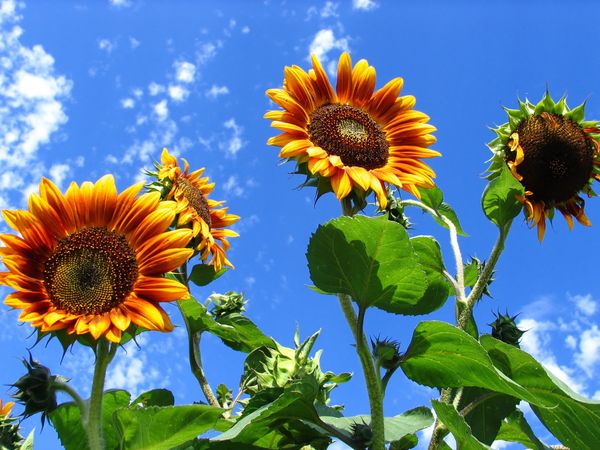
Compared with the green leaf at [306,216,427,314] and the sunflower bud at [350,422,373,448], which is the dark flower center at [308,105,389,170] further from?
the sunflower bud at [350,422,373,448]

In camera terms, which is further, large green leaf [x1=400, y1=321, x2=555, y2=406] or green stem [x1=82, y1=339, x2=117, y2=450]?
large green leaf [x1=400, y1=321, x2=555, y2=406]

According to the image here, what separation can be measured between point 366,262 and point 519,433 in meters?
1.18

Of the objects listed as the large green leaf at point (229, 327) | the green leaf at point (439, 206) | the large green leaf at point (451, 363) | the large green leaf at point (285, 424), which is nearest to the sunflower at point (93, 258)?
the large green leaf at point (285, 424)

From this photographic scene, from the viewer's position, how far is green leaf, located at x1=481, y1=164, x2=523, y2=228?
2.77 metres

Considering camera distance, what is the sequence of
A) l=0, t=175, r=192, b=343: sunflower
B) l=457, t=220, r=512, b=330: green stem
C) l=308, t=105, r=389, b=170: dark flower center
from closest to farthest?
l=0, t=175, r=192, b=343: sunflower
l=308, t=105, r=389, b=170: dark flower center
l=457, t=220, r=512, b=330: green stem

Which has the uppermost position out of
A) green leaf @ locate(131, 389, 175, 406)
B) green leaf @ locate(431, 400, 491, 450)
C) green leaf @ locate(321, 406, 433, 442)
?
green leaf @ locate(131, 389, 175, 406)

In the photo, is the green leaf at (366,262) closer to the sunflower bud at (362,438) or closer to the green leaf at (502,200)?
the sunflower bud at (362,438)

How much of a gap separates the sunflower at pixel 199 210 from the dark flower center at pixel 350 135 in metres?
0.72

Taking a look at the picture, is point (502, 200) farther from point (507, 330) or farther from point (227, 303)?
point (227, 303)

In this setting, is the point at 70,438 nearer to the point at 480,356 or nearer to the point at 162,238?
the point at 162,238

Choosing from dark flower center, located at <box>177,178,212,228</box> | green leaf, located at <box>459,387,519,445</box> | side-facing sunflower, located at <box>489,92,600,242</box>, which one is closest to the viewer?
green leaf, located at <box>459,387,519,445</box>

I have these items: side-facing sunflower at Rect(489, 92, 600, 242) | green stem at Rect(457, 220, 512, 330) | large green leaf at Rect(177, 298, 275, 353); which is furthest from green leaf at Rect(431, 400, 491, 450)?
side-facing sunflower at Rect(489, 92, 600, 242)

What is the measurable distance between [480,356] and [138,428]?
37.8 inches

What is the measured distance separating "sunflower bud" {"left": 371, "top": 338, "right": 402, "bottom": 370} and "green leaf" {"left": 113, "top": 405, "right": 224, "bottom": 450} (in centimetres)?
56
